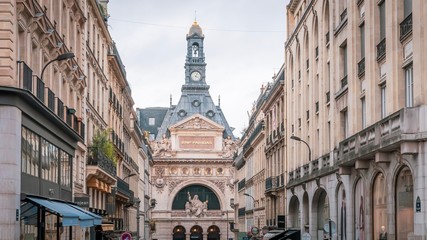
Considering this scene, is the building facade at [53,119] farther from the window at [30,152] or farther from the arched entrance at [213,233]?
the arched entrance at [213,233]

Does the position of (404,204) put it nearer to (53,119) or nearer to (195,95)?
(53,119)

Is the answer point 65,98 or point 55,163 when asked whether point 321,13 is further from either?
point 55,163

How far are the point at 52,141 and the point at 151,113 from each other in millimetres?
132165

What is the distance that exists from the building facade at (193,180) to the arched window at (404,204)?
4161 inches

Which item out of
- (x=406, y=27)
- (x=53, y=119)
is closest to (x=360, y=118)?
(x=406, y=27)

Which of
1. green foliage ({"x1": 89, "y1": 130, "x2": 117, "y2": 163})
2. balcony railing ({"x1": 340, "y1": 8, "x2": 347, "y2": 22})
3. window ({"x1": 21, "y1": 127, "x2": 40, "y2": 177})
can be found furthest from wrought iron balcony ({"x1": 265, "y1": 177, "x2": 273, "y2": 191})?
window ({"x1": 21, "y1": 127, "x2": 40, "y2": 177})

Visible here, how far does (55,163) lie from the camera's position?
34.9 meters

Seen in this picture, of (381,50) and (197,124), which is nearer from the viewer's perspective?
(381,50)

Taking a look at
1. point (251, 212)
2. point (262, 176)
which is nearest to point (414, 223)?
point (262, 176)

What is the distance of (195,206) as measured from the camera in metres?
138

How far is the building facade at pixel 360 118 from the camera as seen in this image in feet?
92.0

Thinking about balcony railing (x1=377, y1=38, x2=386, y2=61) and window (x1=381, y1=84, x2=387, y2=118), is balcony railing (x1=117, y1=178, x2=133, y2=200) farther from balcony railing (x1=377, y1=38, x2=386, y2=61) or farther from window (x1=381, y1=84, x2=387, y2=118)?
balcony railing (x1=377, y1=38, x2=386, y2=61)

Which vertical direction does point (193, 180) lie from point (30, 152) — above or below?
above

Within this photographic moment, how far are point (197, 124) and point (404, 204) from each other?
108 metres
